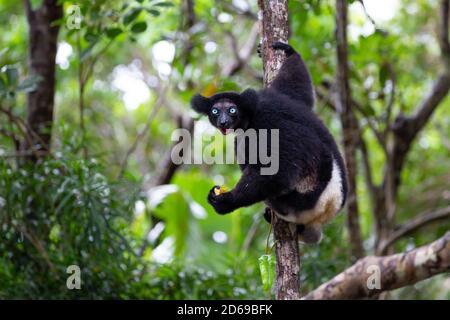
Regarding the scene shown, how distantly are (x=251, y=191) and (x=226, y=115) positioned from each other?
0.57m

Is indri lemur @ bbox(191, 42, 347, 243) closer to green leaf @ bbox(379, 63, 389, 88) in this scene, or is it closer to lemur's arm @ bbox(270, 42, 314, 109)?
lemur's arm @ bbox(270, 42, 314, 109)

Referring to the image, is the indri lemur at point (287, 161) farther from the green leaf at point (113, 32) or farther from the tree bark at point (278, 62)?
the green leaf at point (113, 32)

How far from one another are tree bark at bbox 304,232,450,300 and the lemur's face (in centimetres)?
113

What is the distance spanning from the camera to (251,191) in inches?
144

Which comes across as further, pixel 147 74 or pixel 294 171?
pixel 147 74

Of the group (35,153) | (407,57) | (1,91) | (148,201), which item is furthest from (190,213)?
(407,57)

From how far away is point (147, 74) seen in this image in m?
11.1

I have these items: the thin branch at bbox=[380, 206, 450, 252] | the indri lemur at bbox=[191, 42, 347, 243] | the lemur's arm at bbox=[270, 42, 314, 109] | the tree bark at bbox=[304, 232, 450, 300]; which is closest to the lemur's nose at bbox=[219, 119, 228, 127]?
the indri lemur at bbox=[191, 42, 347, 243]

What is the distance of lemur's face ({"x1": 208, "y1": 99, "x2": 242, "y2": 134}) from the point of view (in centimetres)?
395

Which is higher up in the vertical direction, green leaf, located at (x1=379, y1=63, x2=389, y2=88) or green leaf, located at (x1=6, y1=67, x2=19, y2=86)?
green leaf, located at (x1=379, y1=63, x2=389, y2=88)

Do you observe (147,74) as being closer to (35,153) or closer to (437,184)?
(437,184)

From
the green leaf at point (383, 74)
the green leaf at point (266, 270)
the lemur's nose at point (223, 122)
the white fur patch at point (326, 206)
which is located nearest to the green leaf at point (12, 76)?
the lemur's nose at point (223, 122)

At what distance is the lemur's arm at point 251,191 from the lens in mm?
3662
